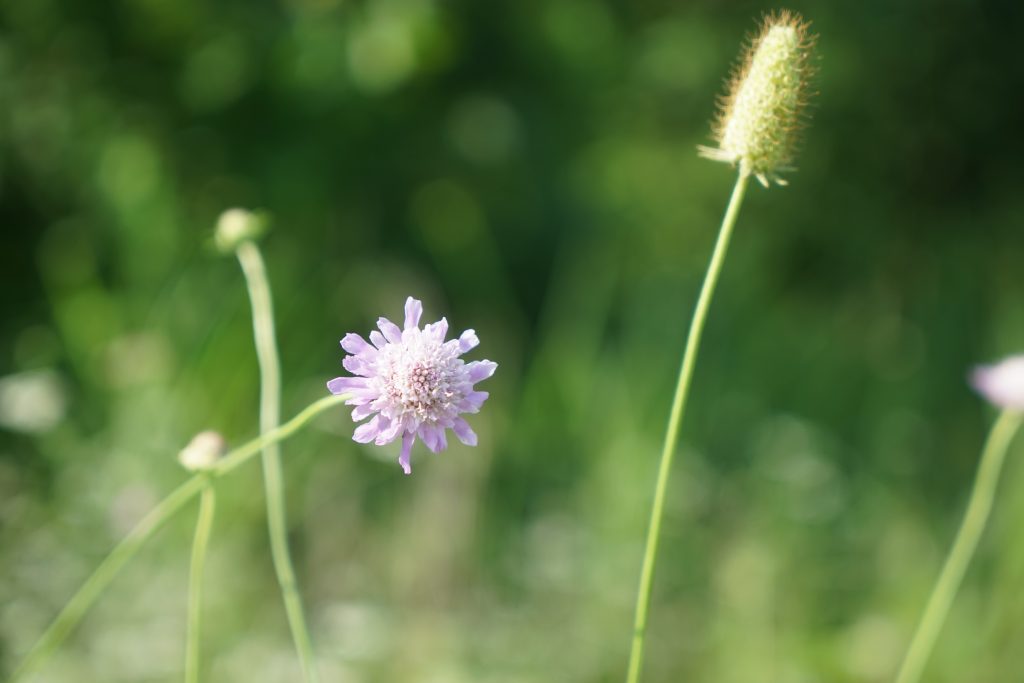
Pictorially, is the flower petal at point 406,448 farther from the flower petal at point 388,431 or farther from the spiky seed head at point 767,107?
the spiky seed head at point 767,107

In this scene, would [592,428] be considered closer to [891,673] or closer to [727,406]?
[727,406]

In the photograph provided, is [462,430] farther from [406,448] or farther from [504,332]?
[504,332]

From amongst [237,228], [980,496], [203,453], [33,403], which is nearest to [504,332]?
[33,403]

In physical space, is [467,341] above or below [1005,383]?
below

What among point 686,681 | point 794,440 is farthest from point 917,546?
point 686,681

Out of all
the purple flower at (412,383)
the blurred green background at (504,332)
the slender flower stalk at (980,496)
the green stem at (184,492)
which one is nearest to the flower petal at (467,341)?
the purple flower at (412,383)

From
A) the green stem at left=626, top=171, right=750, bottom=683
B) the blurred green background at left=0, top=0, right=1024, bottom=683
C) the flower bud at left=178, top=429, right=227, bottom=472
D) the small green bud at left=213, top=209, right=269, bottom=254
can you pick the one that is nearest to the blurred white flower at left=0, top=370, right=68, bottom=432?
the blurred green background at left=0, top=0, right=1024, bottom=683
